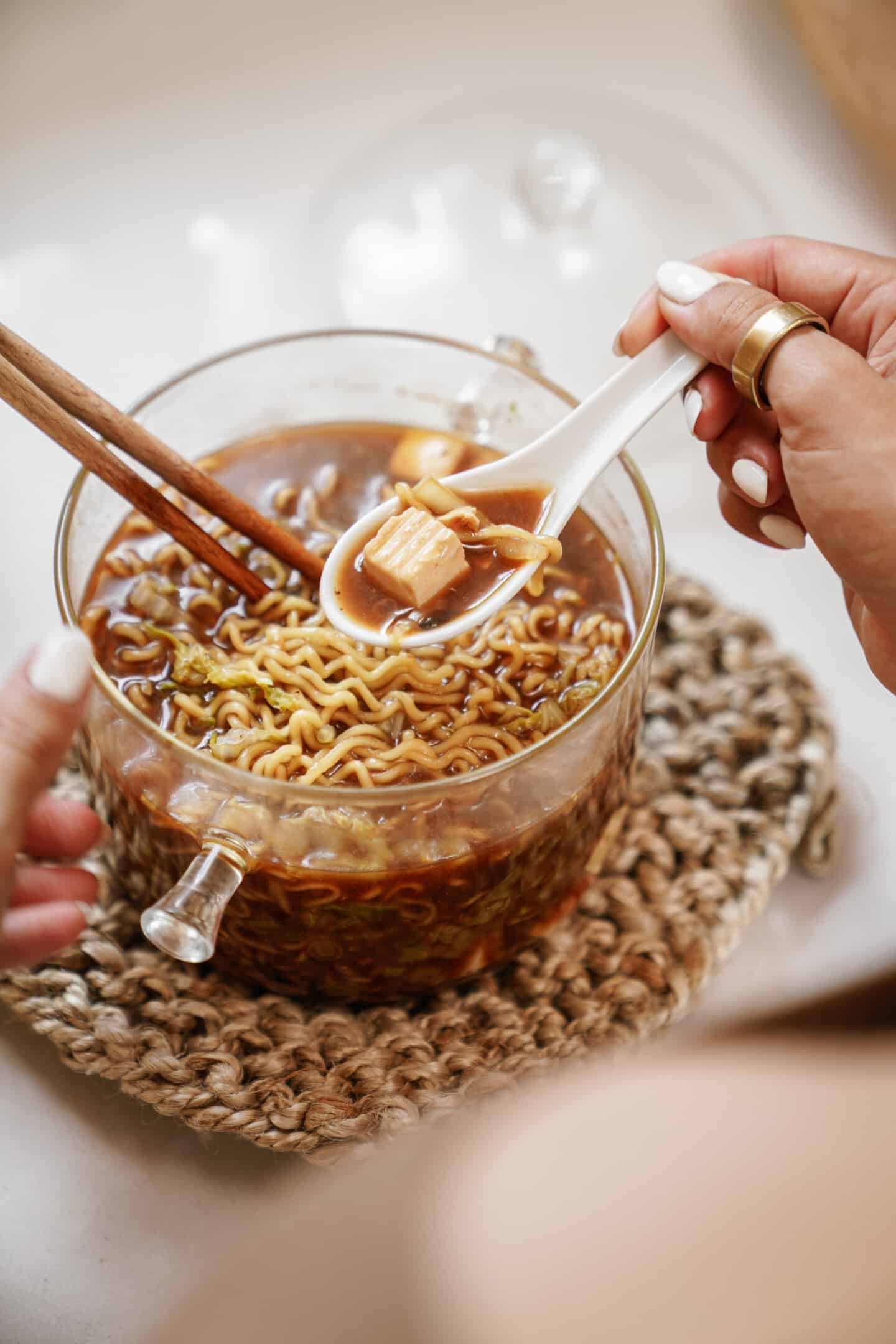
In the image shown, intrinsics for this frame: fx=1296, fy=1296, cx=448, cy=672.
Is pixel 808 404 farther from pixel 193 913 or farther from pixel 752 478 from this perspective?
pixel 193 913

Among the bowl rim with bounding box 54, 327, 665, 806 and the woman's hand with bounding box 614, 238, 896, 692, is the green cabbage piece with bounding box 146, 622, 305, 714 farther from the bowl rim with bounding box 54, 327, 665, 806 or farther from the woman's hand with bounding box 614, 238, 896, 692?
the woman's hand with bounding box 614, 238, 896, 692

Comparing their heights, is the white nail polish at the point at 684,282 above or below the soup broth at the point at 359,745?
above

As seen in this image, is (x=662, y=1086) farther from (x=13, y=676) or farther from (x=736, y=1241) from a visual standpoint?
(x=13, y=676)

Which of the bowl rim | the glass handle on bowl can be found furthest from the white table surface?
the bowl rim

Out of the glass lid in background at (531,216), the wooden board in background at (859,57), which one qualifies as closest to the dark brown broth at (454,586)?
→ the glass lid in background at (531,216)

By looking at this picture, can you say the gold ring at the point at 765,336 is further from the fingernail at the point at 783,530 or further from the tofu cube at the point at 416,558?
the tofu cube at the point at 416,558

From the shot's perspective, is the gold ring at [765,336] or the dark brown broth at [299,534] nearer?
the gold ring at [765,336]
